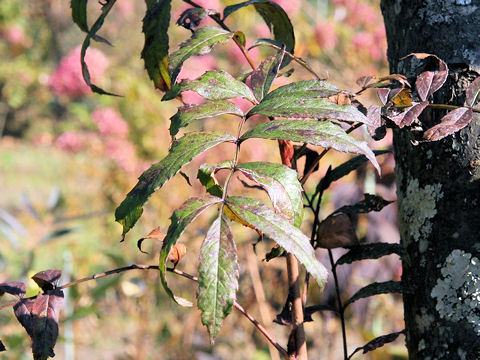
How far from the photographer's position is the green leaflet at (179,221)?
448mm

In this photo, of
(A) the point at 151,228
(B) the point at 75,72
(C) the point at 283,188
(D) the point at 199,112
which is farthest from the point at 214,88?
(B) the point at 75,72

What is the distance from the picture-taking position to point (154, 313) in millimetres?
2641

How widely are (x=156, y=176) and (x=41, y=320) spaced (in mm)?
196

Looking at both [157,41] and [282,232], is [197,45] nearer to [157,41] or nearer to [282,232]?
[157,41]

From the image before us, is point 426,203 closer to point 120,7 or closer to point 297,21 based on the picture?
point 297,21

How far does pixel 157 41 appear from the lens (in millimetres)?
682

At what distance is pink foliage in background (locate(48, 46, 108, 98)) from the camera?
3.90 meters

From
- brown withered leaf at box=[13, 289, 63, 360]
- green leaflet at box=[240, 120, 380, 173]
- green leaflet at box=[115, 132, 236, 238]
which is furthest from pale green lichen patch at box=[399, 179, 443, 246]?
brown withered leaf at box=[13, 289, 63, 360]

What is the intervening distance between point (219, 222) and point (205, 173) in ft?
0.20

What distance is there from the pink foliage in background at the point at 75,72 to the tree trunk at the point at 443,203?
11.3ft

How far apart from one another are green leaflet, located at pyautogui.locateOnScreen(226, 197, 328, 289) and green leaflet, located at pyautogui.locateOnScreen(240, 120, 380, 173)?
2.6 inches

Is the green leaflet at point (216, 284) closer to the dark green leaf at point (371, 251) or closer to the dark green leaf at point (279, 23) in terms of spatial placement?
the dark green leaf at point (371, 251)

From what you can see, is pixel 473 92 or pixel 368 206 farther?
pixel 368 206

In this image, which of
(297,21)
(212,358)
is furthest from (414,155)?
(297,21)
